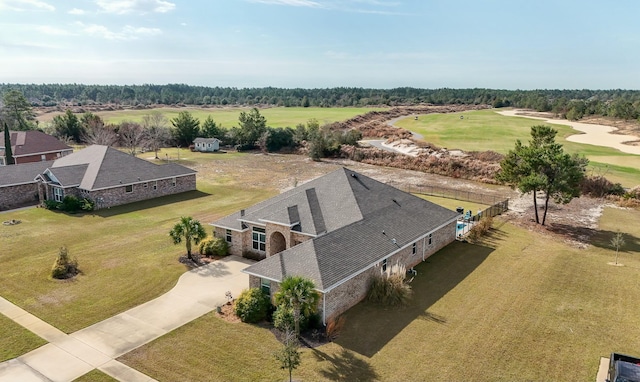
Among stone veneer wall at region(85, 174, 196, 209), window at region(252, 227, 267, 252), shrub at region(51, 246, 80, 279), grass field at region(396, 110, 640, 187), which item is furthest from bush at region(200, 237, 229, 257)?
grass field at region(396, 110, 640, 187)

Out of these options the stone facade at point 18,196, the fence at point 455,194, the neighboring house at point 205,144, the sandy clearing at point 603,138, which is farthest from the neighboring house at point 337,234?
the sandy clearing at point 603,138

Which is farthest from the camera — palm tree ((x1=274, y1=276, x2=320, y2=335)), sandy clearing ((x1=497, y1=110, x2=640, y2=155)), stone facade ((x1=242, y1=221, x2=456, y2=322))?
sandy clearing ((x1=497, y1=110, x2=640, y2=155))

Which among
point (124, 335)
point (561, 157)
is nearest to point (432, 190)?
point (561, 157)

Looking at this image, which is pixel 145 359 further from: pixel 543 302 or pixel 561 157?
pixel 561 157

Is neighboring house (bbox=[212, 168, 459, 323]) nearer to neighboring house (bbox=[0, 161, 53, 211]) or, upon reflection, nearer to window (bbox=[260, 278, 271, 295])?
window (bbox=[260, 278, 271, 295])

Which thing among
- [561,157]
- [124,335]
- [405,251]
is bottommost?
[124,335]

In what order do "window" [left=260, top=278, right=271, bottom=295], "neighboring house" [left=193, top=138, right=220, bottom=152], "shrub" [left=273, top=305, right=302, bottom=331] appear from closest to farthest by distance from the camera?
"shrub" [left=273, top=305, right=302, bottom=331]
"window" [left=260, top=278, right=271, bottom=295]
"neighboring house" [left=193, top=138, right=220, bottom=152]

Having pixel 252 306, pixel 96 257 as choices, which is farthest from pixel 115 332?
pixel 96 257
